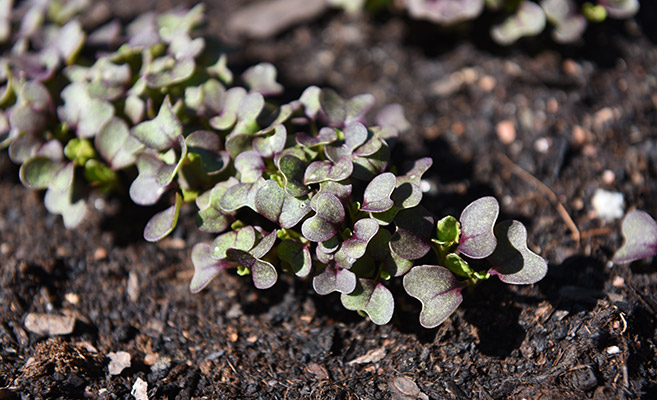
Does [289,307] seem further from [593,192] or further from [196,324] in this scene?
[593,192]

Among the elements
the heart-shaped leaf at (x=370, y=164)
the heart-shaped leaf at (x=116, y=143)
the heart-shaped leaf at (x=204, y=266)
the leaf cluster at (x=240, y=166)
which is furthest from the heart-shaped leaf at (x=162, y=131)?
the heart-shaped leaf at (x=370, y=164)

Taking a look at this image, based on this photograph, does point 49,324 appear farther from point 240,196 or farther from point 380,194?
point 380,194

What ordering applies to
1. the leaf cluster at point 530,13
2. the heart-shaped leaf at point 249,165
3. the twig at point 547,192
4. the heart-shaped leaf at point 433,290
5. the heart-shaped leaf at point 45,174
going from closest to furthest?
the heart-shaped leaf at point 433,290 < the heart-shaped leaf at point 249,165 < the heart-shaped leaf at point 45,174 < the twig at point 547,192 < the leaf cluster at point 530,13

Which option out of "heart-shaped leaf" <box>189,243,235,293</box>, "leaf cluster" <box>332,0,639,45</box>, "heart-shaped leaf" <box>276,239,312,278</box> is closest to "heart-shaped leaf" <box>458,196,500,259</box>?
"heart-shaped leaf" <box>276,239,312,278</box>

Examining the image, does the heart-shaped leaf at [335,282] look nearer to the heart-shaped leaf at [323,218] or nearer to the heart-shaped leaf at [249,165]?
the heart-shaped leaf at [323,218]

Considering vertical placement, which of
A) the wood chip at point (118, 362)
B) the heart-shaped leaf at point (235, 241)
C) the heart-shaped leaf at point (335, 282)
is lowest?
the wood chip at point (118, 362)
